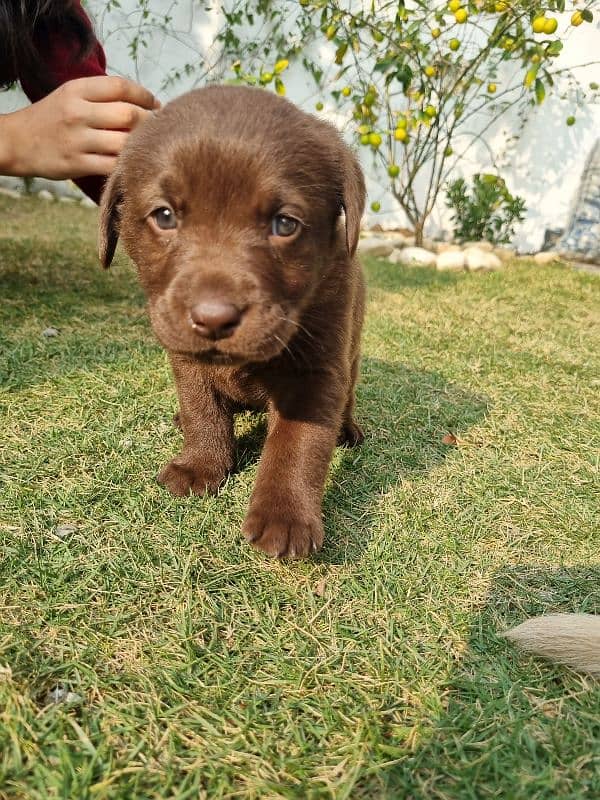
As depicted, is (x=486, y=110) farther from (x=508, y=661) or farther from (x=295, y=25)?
(x=508, y=661)

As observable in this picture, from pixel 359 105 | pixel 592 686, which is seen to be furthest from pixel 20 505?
pixel 359 105

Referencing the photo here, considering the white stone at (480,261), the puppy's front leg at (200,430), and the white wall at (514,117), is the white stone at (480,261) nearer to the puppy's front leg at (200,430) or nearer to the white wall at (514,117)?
the white wall at (514,117)

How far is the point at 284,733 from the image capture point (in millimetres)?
1229

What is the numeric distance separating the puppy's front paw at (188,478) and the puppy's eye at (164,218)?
2.64 feet

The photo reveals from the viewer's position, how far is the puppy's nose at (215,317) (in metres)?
1.48

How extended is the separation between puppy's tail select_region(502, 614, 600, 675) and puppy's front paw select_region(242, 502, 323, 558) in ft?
1.92

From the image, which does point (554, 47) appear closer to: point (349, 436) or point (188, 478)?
point (349, 436)

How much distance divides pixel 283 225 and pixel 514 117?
360 inches

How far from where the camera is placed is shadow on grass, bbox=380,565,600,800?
113 centimetres

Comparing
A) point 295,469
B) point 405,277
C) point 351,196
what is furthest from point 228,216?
point 405,277

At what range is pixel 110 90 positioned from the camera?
2582mm

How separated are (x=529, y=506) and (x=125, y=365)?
2.04 m

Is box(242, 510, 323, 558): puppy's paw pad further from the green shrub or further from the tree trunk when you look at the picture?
the green shrub

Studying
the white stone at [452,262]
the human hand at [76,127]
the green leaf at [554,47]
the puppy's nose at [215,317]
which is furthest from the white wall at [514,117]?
the puppy's nose at [215,317]
